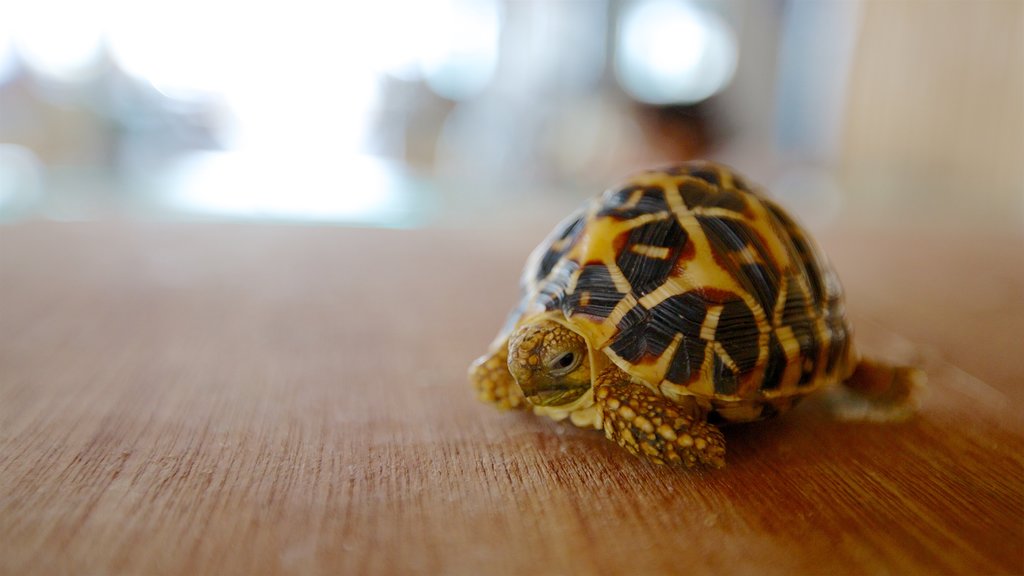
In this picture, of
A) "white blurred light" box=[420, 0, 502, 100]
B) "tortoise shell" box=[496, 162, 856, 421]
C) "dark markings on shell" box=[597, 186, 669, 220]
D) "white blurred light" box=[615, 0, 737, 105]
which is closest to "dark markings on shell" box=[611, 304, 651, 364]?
"tortoise shell" box=[496, 162, 856, 421]

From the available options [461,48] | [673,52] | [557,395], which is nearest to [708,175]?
[557,395]

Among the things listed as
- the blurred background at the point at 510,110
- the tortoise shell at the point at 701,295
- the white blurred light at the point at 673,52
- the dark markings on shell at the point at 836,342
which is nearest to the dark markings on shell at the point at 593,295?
the tortoise shell at the point at 701,295

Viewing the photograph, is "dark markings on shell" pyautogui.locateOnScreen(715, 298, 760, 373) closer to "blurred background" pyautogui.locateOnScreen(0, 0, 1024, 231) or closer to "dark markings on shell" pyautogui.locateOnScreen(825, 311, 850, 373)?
"dark markings on shell" pyautogui.locateOnScreen(825, 311, 850, 373)

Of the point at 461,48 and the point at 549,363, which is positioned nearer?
the point at 549,363

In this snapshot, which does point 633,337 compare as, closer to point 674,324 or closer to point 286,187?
point 674,324

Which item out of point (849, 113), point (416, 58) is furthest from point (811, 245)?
point (416, 58)
